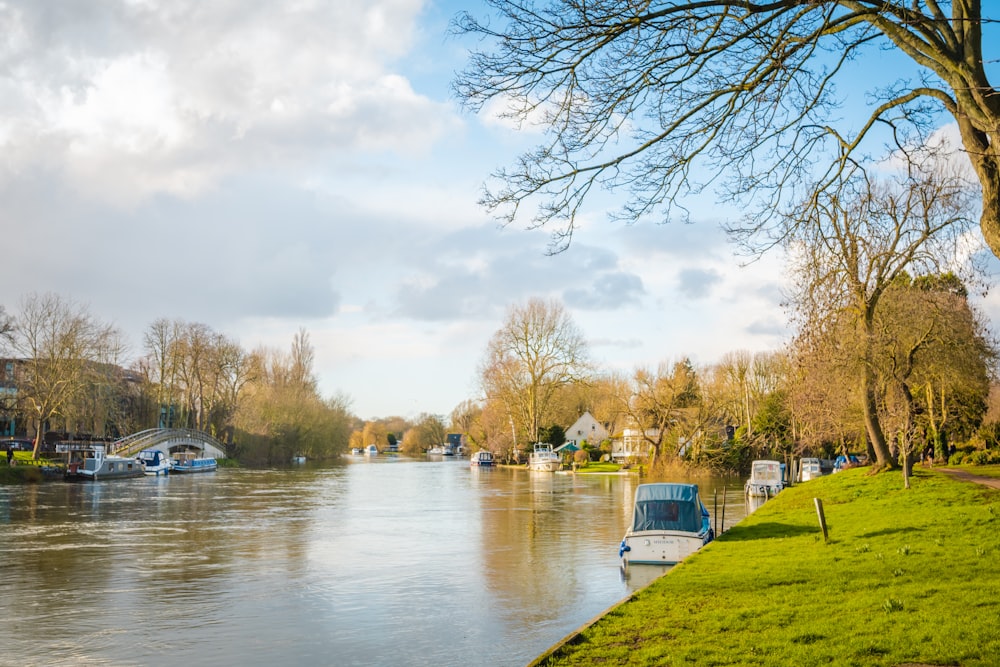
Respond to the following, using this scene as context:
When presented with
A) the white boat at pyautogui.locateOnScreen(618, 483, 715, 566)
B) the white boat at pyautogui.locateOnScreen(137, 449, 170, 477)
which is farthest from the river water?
the white boat at pyautogui.locateOnScreen(137, 449, 170, 477)

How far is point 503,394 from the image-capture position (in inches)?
3634

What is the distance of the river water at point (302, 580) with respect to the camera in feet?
46.9

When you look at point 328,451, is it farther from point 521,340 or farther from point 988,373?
point 988,373

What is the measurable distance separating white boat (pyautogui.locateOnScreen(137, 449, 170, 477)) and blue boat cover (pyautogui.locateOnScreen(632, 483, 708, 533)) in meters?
59.0

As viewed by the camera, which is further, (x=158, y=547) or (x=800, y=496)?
(x=800, y=496)

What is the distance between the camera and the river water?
14.3 metres

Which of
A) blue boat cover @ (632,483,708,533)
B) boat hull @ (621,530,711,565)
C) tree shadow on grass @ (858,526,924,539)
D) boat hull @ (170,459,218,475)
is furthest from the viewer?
boat hull @ (170,459,218,475)

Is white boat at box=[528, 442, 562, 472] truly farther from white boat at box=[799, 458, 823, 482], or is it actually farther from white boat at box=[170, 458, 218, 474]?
white boat at box=[170, 458, 218, 474]

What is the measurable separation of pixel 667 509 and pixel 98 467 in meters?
50.0

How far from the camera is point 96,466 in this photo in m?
59.9

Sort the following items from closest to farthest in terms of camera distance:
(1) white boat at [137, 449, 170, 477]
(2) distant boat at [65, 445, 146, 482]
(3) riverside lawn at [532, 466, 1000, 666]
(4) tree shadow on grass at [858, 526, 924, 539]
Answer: (3) riverside lawn at [532, 466, 1000, 666], (4) tree shadow on grass at [858, 526, 924, 539], (2) distant boat at [65, 445, 146, 482], (1) white boat at [137, 449, 170, 477]

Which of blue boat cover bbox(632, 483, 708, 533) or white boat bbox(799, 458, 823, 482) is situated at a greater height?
blue boat cover bbox(632, 483, 708, 533)

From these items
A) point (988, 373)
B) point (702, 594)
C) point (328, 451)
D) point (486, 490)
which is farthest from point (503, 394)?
point (702, 594)

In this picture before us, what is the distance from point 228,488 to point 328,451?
51.0m
